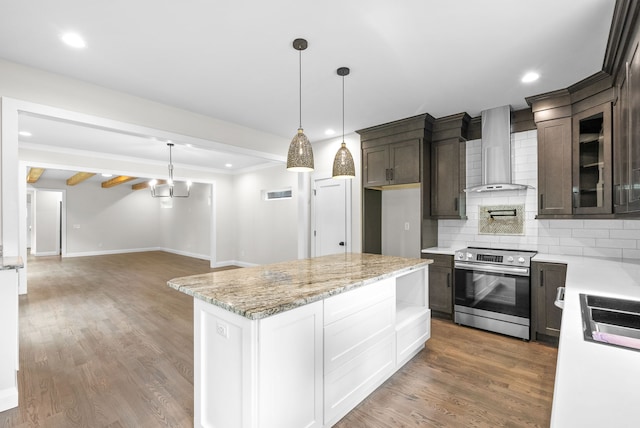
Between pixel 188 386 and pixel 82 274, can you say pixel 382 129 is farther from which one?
pixel 82 274

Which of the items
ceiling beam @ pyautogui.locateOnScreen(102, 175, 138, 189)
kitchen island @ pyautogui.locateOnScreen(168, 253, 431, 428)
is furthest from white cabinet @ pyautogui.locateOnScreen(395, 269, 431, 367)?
ceiling beam @ pyautogui.locateOnScreen(102, 175, 138, 189)

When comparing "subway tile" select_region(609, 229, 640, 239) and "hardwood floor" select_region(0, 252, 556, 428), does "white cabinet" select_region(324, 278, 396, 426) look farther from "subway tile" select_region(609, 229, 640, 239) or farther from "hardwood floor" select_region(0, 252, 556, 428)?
"subway tile" select_region(609, 229, 640, 239)

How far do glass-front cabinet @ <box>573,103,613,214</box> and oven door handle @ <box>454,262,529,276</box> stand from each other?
803 millimetres

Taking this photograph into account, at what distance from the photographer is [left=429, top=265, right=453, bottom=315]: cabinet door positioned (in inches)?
148

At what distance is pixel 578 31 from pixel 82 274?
900 cm

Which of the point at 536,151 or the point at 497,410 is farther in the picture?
the point at 536,151

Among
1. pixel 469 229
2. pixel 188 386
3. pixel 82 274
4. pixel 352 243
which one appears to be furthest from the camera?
pixel 82 274

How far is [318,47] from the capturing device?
2396 mm

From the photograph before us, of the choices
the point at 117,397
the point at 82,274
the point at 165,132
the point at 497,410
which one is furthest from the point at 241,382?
the point at 82,274

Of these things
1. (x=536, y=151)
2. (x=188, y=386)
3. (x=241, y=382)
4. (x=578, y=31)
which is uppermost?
(x=578, y=31)

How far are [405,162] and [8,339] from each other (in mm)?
4241

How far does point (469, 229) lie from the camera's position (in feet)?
13.5

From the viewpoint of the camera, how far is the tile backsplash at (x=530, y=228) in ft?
10.4

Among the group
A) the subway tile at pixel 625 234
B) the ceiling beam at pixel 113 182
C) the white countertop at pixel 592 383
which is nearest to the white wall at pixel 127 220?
the ceiling beam at pixel 113 182
